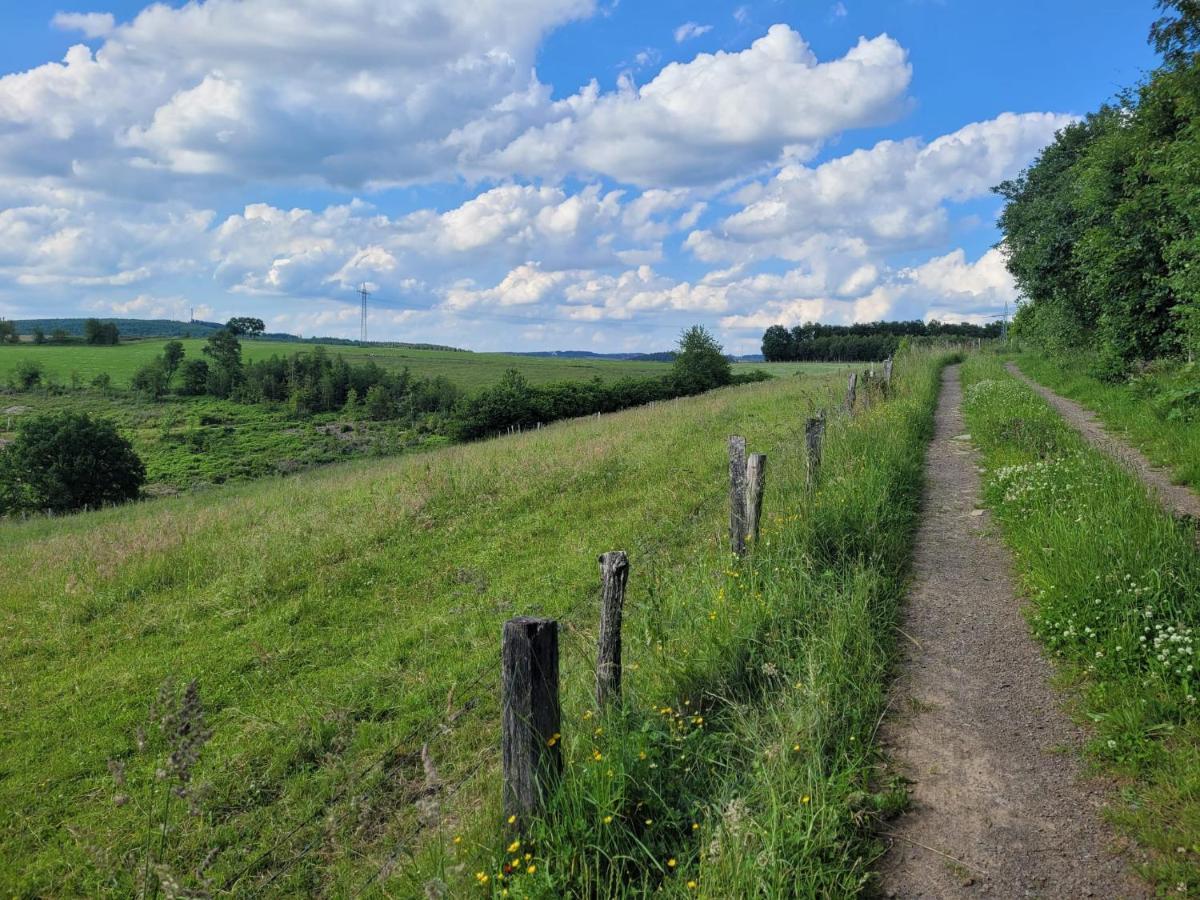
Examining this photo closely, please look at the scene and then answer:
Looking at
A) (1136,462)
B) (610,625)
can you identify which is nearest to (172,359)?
(1136,462)

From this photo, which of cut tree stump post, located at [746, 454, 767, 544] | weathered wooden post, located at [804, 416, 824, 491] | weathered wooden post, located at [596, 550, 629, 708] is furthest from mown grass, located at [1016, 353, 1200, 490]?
weathered wooden post, located at [596, 550, 629, 708]

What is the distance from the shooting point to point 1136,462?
11367 millimetres

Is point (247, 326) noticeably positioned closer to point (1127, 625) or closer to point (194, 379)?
point (194, 379)

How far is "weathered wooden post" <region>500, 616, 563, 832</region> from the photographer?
351cm

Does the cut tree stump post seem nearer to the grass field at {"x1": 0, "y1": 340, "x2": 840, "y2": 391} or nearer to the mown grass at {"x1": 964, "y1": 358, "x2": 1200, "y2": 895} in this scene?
the mown grass at {"x1": 964, "y1": 358, "x2": 1200, "y2": 895}

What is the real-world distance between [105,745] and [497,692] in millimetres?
4188

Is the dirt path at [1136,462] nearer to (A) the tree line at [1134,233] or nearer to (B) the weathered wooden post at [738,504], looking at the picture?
(A) the tree line at [1134,233]

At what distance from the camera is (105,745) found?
722cm

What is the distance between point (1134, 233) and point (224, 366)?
114 meters

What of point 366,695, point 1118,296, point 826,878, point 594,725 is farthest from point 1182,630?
point 1118,296

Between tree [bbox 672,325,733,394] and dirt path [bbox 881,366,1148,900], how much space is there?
64995mm

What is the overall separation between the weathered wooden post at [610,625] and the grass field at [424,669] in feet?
1.07

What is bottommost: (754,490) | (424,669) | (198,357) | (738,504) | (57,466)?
(57,466)

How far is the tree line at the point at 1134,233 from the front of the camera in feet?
41.2
